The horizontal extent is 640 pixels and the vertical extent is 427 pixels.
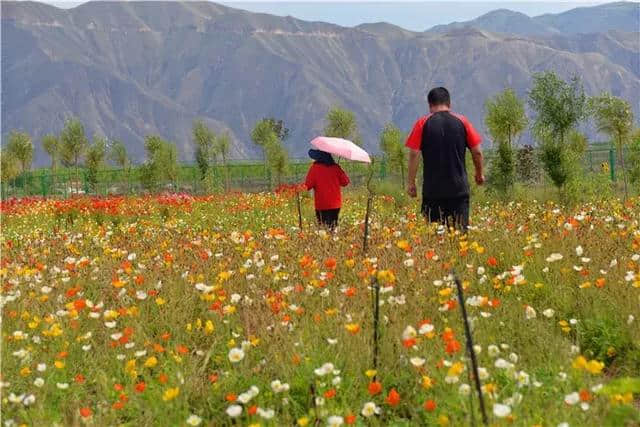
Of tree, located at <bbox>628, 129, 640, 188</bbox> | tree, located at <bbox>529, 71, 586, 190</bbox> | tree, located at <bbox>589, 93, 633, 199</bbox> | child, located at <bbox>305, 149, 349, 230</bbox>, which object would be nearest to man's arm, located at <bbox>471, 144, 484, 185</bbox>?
child, located at <bbox>305, 149, 349, 230</bbox>

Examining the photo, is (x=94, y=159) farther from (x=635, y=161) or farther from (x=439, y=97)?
(x=439, y=97)

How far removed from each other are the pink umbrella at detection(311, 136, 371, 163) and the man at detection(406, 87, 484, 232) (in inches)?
61.1

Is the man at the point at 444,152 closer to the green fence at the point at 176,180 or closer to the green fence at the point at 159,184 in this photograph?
the green fence at the point at 176,180

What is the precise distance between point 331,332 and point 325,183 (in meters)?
5.79

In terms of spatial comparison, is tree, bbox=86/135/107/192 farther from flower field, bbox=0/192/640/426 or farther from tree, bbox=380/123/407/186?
flower field, bbox=0/192/640/426

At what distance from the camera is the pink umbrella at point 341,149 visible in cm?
970

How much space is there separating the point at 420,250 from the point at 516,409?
9.98 feet

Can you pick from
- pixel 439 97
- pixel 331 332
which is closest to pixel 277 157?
pixel 439 97

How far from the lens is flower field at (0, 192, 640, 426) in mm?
3654

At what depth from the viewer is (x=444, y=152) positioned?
8047 millimetres

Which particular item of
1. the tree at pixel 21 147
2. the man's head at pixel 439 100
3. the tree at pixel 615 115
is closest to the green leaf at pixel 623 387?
the man's head at pixel 439 100

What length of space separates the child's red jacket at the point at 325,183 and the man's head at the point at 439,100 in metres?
2.38

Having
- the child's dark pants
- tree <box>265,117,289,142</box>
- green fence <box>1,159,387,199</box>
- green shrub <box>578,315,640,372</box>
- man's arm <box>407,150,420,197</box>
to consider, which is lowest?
green fence <box>1,159,387,199</box>

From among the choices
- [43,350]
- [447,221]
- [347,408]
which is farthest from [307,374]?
[447,221]
